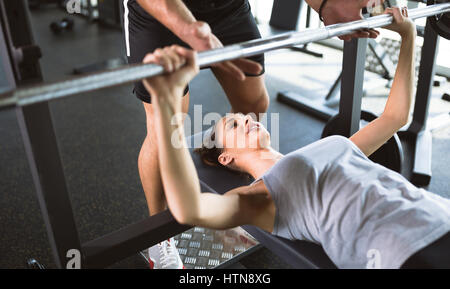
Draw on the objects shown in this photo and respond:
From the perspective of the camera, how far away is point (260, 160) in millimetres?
1322

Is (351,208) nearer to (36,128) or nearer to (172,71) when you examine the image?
(172,71)

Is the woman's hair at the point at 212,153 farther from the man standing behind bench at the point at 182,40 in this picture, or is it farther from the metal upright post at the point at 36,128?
the metal upright post at the point at 36,128

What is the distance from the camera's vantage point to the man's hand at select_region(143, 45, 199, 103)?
77 cm

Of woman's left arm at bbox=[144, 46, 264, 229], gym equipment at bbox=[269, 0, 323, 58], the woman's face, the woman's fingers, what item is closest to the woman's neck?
the woman's face

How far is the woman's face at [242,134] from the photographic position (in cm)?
130

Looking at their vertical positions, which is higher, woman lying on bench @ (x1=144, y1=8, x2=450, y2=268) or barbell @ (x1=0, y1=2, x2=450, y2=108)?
barbell @ (x1=0, y1=2, x2=450, y2=108)

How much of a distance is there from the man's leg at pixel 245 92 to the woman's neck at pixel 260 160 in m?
0.35

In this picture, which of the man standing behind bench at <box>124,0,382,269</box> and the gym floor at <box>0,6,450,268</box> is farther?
the gym floor at <box>0,6,450,268</box>

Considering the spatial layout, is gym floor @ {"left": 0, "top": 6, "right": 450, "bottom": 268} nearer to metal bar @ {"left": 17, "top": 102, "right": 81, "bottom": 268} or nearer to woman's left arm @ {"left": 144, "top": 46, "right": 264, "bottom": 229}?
metal bar @ {"left": 17, "top": 102, "right": 81, "bottom": 268}

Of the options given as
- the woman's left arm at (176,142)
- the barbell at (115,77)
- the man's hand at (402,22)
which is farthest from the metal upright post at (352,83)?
the woman's left arm at (176,142)

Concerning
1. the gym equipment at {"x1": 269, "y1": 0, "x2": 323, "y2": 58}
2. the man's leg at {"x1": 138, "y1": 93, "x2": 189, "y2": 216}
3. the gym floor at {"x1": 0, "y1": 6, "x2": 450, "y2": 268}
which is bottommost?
the gym floor at {"x1": 0, "y1": 6, "x2": 450, "y2": 268}

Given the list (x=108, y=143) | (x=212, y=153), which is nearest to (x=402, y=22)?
(x=212, y=153)

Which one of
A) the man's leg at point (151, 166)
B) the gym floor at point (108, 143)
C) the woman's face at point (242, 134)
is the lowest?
the gym floor at point (108, 143)

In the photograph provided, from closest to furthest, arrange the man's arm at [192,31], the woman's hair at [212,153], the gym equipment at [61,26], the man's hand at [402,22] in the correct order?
the man's arm at [192,31] → the man's hand at [402,22] → the woman's hair at [212,153] → the gym equipment at [61,26]
